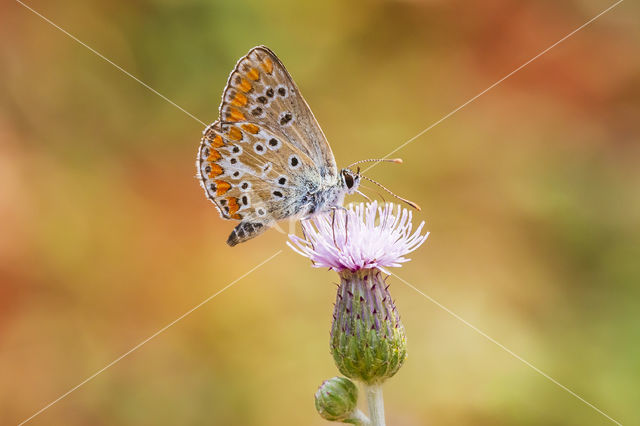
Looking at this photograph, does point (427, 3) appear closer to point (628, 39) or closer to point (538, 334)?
point (628, 39)

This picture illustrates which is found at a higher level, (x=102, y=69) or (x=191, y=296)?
(x=102, y=69)

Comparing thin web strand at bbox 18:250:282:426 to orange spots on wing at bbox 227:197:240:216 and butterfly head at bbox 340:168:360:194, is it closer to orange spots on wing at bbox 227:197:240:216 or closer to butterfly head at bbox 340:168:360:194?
orange spots on wing at bbox 227:197:240:216

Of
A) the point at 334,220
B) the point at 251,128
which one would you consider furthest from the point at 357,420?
the point at 251,128

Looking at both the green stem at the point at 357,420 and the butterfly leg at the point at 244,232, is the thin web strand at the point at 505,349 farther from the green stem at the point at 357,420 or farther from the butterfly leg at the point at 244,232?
the green stem at the point at 357,420

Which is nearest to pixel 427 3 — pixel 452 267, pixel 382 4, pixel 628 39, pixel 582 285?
pixel 382 4

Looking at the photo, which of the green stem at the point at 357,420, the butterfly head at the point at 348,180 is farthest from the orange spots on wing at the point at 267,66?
the green stem at the point at 357,420

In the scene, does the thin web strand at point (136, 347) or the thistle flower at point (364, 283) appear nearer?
the thistle flower at point (364, 283)
